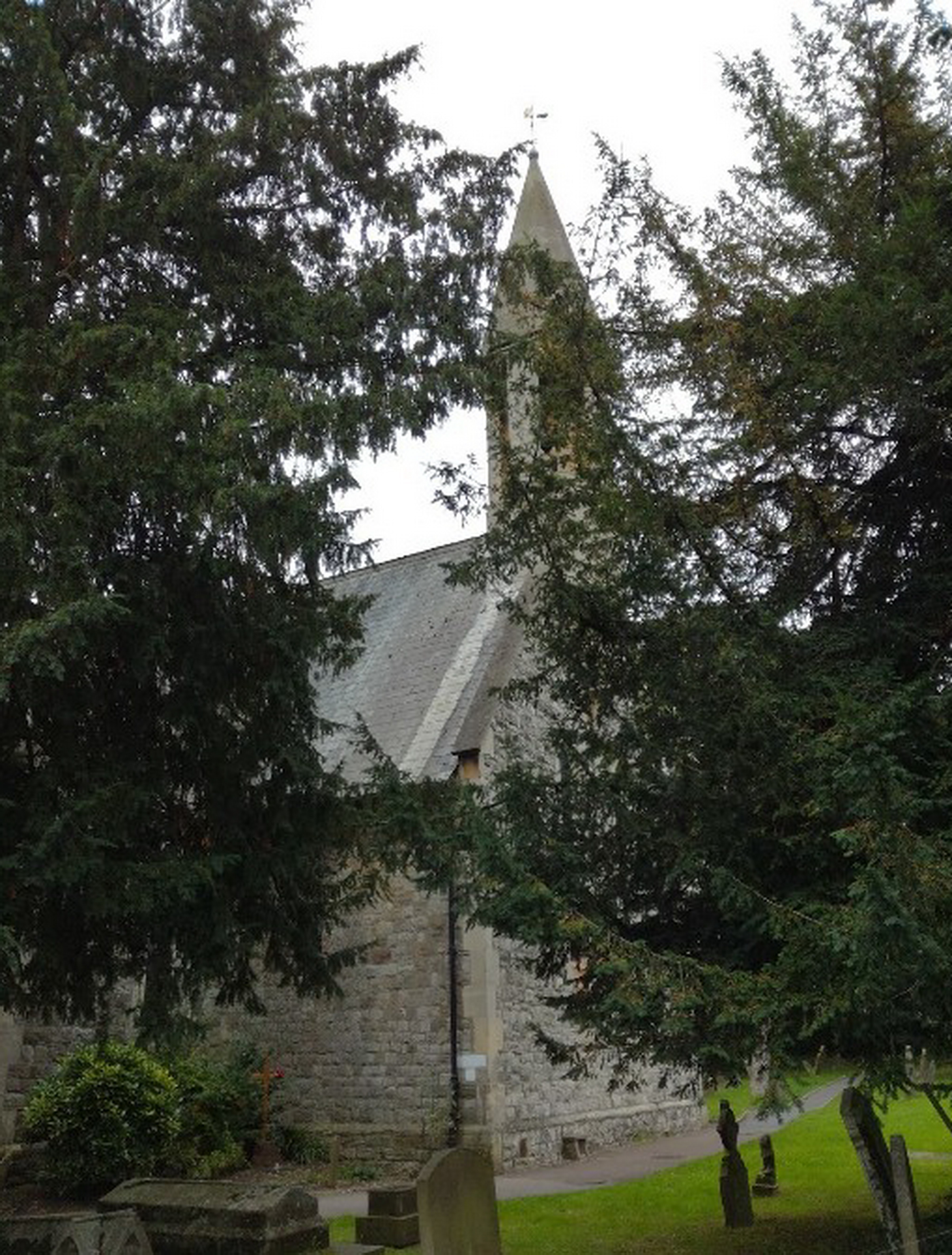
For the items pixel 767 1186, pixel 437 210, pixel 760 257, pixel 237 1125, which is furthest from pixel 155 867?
pixel 237 1125

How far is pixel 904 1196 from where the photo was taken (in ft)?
23.4

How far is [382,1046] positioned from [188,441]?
459 inches

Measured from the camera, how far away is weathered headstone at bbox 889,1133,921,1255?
7.05 meters

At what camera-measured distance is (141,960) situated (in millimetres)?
8938

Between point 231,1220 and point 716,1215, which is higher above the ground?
point 231,1220

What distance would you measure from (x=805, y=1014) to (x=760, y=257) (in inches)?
224

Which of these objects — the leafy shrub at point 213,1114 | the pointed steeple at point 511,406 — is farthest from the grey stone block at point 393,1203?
the pointed steeple at point 511,406

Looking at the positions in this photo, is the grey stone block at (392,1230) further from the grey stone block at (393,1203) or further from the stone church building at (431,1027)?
the stone church building at (431,1027)

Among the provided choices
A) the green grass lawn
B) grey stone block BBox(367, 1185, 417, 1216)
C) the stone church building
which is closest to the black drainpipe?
the stone church building

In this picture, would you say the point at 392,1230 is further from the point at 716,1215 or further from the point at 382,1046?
the point at 382,1046

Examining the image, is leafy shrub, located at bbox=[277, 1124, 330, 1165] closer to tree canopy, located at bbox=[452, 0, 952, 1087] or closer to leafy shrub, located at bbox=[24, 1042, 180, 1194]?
leafy shrub, located at bbox=[24, 1042, 180, 1194]

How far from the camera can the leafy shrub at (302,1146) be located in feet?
54.5

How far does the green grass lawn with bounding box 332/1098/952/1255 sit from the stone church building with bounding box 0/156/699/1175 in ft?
7.15

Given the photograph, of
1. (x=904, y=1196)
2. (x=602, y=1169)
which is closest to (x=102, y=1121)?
(x=602, y=1169)
